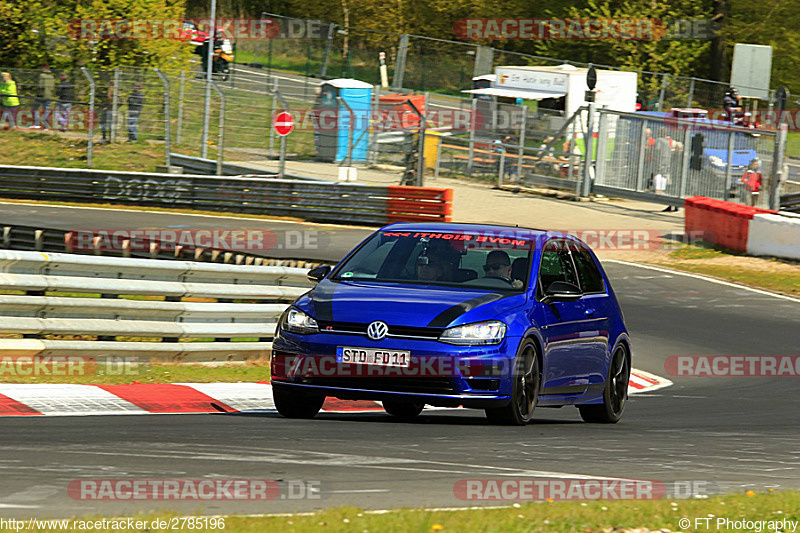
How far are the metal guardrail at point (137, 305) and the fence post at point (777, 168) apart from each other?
1827 cm

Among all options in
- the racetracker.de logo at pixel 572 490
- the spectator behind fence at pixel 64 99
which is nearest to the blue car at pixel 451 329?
the racetracker.de logo at pixel 572 490

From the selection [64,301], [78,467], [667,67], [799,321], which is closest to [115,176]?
[799,321]

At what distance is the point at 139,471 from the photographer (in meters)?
6.02

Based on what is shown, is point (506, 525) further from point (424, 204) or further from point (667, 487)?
point (424, 204)

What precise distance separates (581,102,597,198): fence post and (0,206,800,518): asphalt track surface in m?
21.0

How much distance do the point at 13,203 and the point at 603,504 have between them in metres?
25.4

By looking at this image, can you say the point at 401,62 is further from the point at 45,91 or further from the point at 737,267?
the point at 737,267

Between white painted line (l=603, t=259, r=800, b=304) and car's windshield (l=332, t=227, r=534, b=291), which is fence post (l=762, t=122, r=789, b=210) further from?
car's windshield (l=332, t=227, r=534, b=291)

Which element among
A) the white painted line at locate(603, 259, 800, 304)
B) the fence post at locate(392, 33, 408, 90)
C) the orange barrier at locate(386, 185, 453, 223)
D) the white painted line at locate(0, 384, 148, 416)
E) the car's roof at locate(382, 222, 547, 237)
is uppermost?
the fence post at locate(392, 33, 408, 90)

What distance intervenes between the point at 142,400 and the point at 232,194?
1994cm

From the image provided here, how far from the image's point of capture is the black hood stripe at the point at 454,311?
8.10m

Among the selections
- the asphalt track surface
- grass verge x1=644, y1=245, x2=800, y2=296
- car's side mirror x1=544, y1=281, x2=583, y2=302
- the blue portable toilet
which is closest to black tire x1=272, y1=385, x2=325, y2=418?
the asphalt track surface

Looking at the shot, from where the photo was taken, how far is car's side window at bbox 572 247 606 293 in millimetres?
9961

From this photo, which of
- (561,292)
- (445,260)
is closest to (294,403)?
(445,260)
